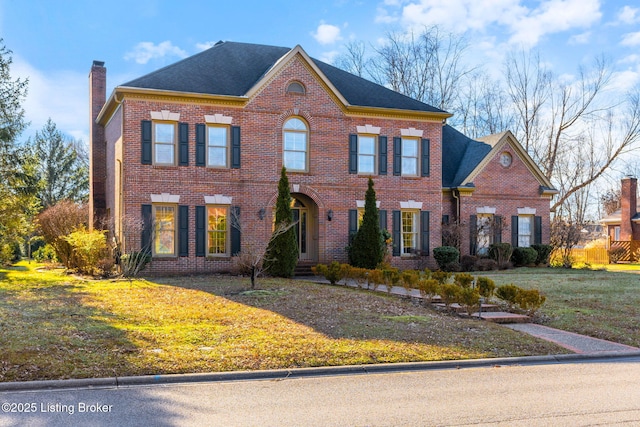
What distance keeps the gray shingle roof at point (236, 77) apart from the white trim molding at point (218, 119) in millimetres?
843

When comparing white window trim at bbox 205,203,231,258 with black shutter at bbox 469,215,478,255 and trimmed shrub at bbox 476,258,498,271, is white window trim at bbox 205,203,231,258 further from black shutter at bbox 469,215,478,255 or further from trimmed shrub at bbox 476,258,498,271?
black shutter at bbox 469,215,478,255

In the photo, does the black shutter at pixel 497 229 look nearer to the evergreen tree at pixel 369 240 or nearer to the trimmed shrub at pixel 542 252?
the trimmed shrub at pixel 542 252

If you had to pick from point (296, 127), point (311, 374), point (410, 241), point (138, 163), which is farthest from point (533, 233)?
point (311, 374)

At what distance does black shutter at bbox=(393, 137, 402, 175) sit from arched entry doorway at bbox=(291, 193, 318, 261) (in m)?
3.80

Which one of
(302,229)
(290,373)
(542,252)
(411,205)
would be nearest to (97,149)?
(302,229)

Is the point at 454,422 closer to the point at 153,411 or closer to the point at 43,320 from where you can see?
the point at 153,411

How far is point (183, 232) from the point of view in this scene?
22.1 meters

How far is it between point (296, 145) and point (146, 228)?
6.54 meters

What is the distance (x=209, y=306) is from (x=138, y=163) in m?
9.92

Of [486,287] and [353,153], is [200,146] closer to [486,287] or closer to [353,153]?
[353,153]

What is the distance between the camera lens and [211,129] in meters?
22.8

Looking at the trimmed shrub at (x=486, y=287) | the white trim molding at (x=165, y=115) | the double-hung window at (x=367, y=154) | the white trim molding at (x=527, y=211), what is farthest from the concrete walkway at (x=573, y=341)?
the white trim molding at (x=527, y=211)

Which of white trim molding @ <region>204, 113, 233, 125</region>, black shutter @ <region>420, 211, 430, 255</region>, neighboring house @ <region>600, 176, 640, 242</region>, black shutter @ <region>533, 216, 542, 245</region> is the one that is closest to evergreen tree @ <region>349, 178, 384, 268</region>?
black shutter @ <region>420, 211, 430, 255</region>

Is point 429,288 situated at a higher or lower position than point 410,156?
lower
